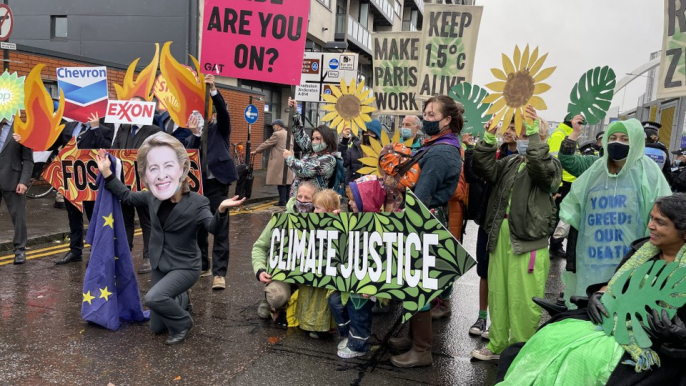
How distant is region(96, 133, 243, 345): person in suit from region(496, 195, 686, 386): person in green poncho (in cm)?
238

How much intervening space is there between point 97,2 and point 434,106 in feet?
59.0

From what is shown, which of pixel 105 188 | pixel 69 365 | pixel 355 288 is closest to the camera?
pixel 69 365

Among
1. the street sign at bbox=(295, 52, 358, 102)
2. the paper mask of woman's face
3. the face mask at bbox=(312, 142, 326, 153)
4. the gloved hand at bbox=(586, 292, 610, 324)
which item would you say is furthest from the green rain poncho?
the street sign at bbox=(295, 52, 358, 102)

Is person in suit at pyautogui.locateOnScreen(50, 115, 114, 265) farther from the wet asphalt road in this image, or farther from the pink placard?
the pink placard

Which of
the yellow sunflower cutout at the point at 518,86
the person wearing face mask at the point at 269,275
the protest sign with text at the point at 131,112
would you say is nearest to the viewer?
the yellow sunflower cutout at the point at 518,86

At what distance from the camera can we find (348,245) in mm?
3988

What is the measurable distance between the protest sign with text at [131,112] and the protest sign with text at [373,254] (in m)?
2.41

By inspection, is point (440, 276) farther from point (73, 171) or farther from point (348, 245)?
point (73, 171)

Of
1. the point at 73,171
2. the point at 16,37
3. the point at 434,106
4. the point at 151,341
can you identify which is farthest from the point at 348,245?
the point at 16,37

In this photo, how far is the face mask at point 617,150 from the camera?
3.22 metres

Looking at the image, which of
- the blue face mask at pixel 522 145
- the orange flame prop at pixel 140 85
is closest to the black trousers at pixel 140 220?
the orange flame prop at pixel 140 85

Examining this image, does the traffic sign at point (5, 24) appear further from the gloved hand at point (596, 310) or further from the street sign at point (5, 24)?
the gloved hand at point (596, 310)

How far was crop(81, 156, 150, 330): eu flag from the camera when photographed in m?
4.35

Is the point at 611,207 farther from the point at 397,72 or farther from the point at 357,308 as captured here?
the point at 397,72
